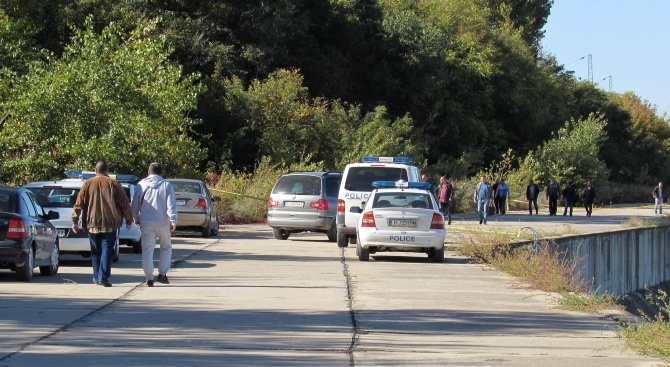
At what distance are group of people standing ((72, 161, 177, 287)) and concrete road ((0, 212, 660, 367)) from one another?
0.48 metres

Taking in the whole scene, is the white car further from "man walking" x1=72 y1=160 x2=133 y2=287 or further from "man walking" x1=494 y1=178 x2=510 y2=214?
"man walking" x1=494 y1=178 x2=510 y2=214

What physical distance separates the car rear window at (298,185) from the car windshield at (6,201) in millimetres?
12388

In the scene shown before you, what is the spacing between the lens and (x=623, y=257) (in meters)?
35.8

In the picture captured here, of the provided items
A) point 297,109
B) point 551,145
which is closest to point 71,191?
point 297,109

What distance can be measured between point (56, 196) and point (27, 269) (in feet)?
13.5

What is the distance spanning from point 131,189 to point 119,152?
7820 mm

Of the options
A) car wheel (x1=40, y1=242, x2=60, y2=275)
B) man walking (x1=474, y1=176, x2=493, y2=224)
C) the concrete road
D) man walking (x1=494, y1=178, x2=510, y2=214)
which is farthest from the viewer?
man walking (x1=494, y1=178, x2=510, y2=214)

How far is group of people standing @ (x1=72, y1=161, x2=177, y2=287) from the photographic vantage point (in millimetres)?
15297

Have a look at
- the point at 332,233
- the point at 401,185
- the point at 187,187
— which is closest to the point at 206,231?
the point at 187,187

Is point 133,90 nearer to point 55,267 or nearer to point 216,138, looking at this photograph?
point 55,267

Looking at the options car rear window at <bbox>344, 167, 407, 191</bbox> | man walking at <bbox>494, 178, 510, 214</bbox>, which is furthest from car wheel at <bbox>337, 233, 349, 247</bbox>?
man walking at <bbox>494, 178, 510, 214</bbox>

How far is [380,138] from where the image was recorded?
4650cm

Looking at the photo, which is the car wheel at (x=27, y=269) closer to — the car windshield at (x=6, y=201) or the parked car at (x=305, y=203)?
the car windshield at (x=6, y=201)

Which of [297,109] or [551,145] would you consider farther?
[551,145]
